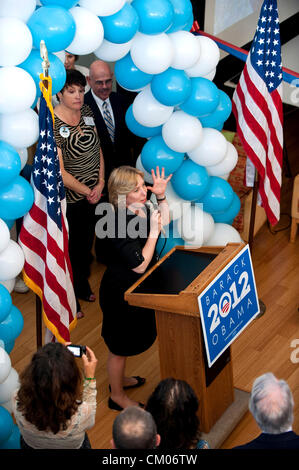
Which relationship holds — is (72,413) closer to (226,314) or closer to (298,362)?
(226,314)

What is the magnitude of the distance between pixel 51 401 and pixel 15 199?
3.71 feet

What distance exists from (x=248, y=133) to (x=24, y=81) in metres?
1.83

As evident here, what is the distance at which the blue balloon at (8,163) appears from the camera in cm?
286

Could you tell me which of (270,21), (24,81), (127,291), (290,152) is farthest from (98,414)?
(290,152)

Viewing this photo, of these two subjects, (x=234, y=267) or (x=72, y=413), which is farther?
(x=234, y=267)

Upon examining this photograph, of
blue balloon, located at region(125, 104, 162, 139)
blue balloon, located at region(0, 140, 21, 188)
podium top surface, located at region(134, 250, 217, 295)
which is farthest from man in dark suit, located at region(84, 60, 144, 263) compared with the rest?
blue balloon, located at region(0, 140, 21, 188)

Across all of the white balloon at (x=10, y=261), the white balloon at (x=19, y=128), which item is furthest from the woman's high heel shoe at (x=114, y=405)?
the white balloon at (x=19, y=128)

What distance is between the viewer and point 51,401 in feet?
7.25

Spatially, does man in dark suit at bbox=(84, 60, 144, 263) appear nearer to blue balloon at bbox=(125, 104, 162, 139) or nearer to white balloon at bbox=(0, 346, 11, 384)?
blue balloon at bbox=(125, 104, 162, 139)

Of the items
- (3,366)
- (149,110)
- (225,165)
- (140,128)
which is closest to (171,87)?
(149,110)

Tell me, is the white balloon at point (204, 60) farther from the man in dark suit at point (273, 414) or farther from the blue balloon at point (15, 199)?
the man in dark suit at point (273, 414)

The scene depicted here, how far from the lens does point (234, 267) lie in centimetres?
317

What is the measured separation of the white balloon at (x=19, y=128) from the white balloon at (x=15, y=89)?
6 cm

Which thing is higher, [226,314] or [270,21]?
[270,21]
